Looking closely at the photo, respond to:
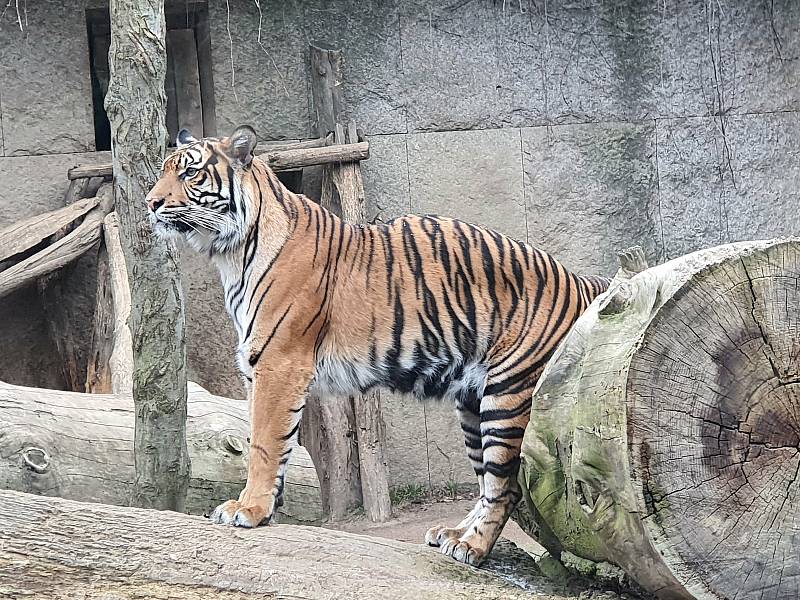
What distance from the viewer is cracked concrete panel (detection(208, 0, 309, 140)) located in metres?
7.63

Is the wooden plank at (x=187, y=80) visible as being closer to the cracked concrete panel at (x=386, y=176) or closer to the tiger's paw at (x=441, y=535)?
the cracked concrete panel at (x=386, y=176)

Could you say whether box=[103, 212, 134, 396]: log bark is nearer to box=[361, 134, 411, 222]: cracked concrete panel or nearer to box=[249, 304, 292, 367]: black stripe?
box=[249, 304, 292, 367]: black stripe

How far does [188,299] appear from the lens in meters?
7.53

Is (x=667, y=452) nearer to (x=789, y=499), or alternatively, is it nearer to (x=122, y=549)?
(x=789, y=499)

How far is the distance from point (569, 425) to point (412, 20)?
500 centimetres

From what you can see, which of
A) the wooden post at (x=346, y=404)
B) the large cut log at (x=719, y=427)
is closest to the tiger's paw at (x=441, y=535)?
the large cut log at (x=719, y=427)

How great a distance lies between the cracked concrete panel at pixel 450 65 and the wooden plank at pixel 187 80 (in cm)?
154

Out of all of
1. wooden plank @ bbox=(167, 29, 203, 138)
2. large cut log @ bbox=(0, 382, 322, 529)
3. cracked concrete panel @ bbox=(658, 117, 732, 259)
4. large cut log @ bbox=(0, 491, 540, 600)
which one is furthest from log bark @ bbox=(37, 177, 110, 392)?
cracked concrete panel @ bbox=(658, 117, 732, 259)

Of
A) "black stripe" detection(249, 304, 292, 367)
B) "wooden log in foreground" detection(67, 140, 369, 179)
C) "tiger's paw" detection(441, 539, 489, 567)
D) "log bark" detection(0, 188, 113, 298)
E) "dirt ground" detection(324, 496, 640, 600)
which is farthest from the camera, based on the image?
"wooden log in foreground" detection(67, 140, 369, 179)

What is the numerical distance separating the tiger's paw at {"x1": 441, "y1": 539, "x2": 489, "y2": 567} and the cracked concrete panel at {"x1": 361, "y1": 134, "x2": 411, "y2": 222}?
156 inches

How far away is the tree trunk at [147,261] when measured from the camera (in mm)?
4086

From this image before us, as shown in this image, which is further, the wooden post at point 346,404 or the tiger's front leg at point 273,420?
the wooden post at point 346,404

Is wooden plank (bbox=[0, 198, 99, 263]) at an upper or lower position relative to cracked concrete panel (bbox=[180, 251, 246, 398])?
upper

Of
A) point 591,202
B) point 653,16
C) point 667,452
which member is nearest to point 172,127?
point 591,202
